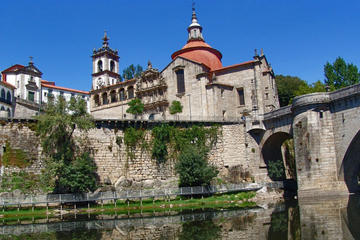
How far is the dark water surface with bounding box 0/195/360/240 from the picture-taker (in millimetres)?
20250

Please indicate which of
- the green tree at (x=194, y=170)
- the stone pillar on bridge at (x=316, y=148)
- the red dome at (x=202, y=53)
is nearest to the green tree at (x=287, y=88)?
the red dome at (x=202, y=53)

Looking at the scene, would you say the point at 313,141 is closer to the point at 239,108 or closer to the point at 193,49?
the point at 239,108

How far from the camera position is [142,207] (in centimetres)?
3509

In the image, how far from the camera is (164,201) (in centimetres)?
3716

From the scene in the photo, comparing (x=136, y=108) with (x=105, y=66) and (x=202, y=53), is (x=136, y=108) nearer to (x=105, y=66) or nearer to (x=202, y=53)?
(x=202, y=53)

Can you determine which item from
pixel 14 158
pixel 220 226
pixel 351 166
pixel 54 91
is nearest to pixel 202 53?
pixel 351 166

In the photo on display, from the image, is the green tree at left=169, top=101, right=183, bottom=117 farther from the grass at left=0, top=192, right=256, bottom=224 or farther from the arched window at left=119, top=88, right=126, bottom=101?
the grass at left=0, top=192, right=256, bottom=224

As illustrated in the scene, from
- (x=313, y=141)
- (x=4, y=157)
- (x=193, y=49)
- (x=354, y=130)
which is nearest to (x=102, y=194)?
(x=4, y=157)

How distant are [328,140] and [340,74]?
85.9 ft

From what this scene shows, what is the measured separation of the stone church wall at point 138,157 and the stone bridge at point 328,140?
8663 mm

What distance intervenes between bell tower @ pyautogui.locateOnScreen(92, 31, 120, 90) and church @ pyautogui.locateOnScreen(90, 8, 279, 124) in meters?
15.6

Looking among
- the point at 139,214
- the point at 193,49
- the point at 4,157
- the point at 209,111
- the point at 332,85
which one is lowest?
the point at 139,214

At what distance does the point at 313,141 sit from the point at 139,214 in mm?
18328

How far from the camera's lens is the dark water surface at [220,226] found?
20250mm
